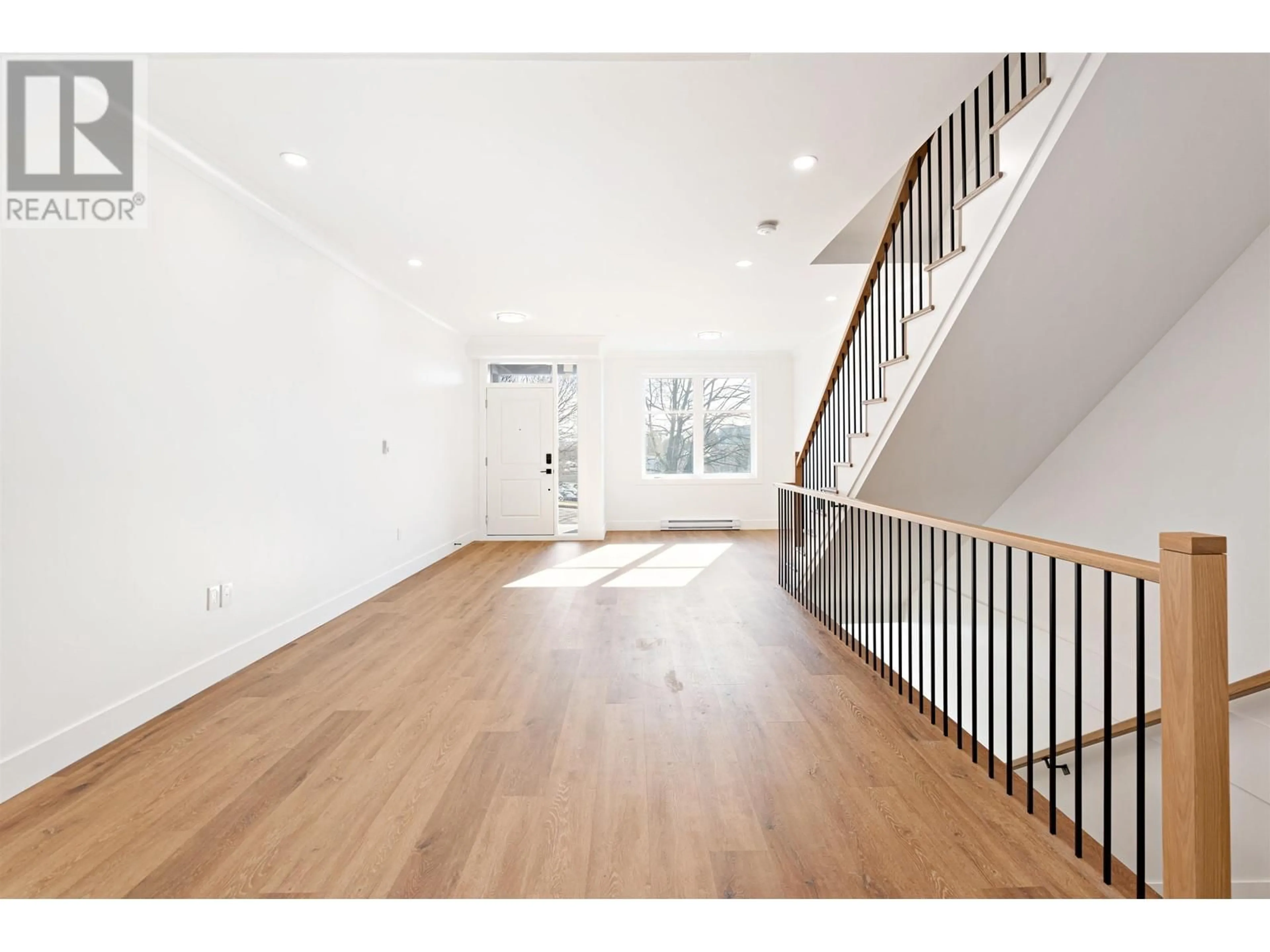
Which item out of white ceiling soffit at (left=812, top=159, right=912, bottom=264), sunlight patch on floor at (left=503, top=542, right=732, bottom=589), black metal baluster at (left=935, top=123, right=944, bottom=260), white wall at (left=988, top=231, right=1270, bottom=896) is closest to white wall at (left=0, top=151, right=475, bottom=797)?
sunlight patch on floor at (left=503, top=542, right=732, bottom=589)

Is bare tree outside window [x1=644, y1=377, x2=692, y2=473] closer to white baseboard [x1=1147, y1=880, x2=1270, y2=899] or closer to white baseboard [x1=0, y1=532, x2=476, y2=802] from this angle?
white baseboard [x1=0, y1=532, x2=476, y2=802]

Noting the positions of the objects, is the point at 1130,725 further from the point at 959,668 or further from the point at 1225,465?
the point at 1225,465

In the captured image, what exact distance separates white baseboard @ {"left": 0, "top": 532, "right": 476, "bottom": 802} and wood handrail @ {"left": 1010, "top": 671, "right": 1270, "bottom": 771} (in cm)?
315

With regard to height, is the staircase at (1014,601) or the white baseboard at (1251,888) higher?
the staircase at (1014,601)

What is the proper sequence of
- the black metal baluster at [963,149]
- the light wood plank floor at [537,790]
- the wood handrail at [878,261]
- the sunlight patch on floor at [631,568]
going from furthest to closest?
the sunlight patch on floor at [631,568], the wood handrail at [878,261], the black metal baluster at [963,149], the light wood plank floor at [537,790]

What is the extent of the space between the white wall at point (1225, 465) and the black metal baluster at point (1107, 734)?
6.13 ft

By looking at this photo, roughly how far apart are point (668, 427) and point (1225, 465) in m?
6.37

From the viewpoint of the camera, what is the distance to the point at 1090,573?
3.59 m

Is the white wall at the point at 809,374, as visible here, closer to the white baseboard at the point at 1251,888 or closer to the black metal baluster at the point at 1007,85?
the black metal baluster at the point at 1007,85

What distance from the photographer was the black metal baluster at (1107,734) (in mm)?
1393

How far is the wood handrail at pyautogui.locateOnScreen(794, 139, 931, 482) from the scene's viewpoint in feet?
9.99

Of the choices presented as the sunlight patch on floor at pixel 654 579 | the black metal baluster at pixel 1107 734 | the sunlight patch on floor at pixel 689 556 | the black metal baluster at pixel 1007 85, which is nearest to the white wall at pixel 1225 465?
the black metal baluster at pixel 1007 85
